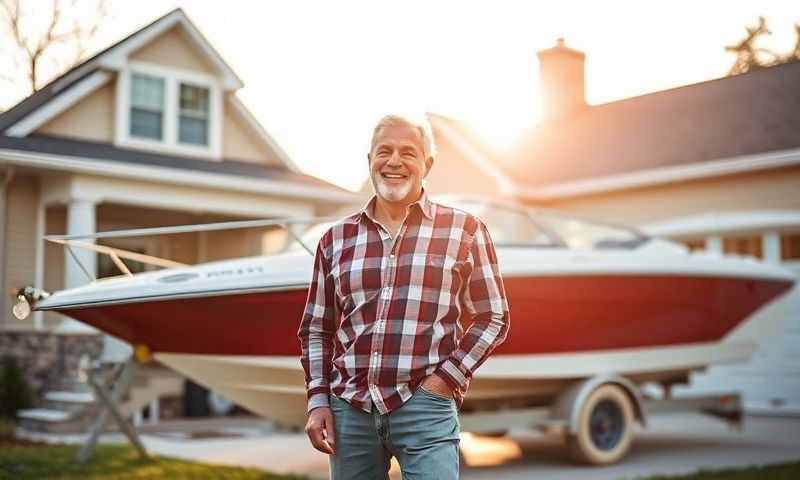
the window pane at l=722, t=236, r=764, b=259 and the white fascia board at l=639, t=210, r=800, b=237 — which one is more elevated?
the white fascia board at l=639, t=210, r=800, b=237

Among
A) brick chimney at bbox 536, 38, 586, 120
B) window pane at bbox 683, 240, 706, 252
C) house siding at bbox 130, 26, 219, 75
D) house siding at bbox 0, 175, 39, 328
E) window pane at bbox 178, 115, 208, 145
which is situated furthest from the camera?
brick chimney at bbox 536, 38, 586, 120

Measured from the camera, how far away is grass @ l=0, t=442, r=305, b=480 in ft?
22.6

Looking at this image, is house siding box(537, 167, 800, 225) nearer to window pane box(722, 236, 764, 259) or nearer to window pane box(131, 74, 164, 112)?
window pane box(722, 236, 764, 259)

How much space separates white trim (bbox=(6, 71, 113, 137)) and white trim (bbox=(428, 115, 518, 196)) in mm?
5206

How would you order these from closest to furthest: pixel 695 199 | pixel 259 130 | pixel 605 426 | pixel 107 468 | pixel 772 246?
pixel 107 468 < pixel 605 426 < pixel 772 246 < pixel 695 199 < pixel 259 130

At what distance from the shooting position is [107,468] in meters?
7.34

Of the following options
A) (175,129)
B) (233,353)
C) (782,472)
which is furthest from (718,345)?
(175,129)

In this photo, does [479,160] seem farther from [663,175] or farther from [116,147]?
[116,147]

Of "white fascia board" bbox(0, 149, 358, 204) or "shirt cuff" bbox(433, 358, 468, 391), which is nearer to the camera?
"shirt cuff" bbox(433, 358, 468, 391)

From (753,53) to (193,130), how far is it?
50.4 feet

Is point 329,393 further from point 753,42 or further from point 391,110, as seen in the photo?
point 753,42

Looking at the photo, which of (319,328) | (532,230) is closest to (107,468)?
(532,230)

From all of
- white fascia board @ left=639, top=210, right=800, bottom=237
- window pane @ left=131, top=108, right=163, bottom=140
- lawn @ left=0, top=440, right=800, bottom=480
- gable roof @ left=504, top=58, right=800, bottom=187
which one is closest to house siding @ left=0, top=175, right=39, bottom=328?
window pane @ left=131, top=108, right=163, bottom=140

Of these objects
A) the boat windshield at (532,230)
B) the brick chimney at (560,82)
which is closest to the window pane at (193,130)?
the boat windshield at (532,230)
